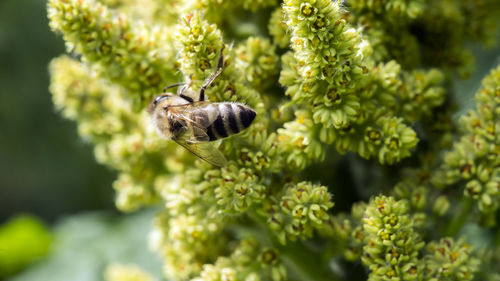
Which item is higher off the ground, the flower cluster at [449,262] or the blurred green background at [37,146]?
the blurred green background at [37,146]

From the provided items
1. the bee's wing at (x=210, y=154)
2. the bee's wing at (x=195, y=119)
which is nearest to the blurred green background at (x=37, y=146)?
the bee's wing at (x=195, y=119)

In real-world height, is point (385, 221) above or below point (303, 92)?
below

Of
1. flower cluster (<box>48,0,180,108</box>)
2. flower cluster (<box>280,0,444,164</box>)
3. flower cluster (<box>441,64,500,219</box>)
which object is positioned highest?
flower cluster (<box>48,0,180,108</box>)

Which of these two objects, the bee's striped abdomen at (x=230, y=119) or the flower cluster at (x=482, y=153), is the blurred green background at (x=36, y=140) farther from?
the flower cluster at (x=482, y=153)

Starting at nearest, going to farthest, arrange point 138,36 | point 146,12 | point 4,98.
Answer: point 138,36
point 146,12
point 4,98

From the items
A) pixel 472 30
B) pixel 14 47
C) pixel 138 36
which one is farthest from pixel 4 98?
pixel 472 30

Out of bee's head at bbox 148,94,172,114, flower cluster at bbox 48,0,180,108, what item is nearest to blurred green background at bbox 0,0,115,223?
bee's head at bbox 148,94,172,114

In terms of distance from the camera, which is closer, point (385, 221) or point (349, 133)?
point (385, 221)

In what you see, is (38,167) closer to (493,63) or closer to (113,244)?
(113,244)

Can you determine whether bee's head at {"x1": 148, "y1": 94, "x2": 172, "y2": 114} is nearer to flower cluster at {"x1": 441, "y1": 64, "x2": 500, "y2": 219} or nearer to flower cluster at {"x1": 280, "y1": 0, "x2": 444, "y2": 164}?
flower cluster at {"x1": 280, "y1": 0, "x2": 444, "y2": 164}
